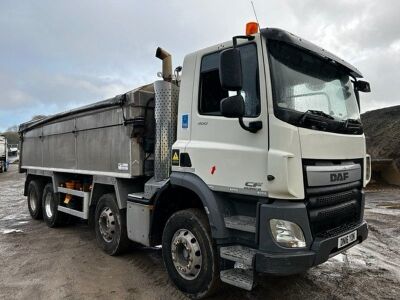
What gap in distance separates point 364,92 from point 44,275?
492 centimetres

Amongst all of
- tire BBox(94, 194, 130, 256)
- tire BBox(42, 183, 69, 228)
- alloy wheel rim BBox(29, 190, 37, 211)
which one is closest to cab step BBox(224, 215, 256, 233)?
tire BBox(94, 194, 130, 256)

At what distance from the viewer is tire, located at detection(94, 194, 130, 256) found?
550 centimetres

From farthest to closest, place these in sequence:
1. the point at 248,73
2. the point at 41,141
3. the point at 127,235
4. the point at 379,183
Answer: the point at 379,183, the point at 41,141, the point at 127,235, the point at 248,73

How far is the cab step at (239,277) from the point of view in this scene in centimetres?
346

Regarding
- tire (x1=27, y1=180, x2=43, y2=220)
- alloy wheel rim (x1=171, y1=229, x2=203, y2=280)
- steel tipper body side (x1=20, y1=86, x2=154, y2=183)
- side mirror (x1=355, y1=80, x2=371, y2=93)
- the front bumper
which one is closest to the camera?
the front bumper

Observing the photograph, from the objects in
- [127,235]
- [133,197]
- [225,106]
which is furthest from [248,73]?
[127,235]

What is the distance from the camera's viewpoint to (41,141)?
8359mm

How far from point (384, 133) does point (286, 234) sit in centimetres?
1775

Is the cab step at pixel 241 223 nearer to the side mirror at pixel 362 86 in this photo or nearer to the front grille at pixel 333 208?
the front grille at pixel 333 208

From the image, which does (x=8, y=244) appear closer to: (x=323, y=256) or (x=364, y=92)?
(x=323, y=256)

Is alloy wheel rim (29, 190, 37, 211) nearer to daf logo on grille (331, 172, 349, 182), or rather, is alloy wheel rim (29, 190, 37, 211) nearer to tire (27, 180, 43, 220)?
tire (27, 180, 43, 220)

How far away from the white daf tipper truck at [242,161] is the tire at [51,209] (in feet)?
8.78

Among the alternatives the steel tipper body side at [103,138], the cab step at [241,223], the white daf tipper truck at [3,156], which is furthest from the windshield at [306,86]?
the white daf tipper truck at [3,156]

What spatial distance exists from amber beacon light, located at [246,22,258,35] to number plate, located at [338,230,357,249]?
218 centimetres
